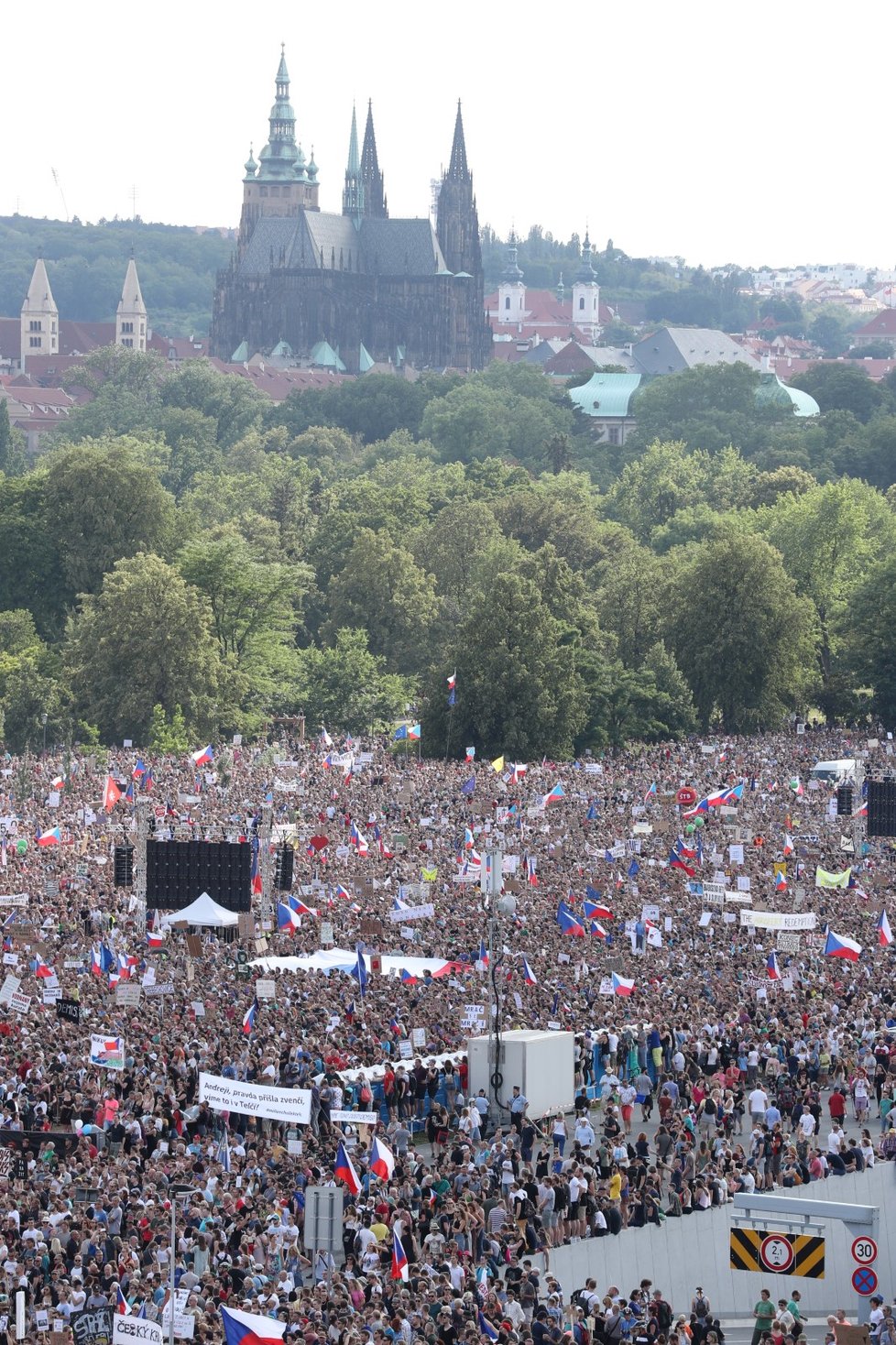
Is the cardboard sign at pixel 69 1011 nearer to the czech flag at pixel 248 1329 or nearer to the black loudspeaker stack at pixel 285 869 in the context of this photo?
the black loudspeaker stack at pixel 285 869

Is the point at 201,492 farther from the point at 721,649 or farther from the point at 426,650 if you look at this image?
the point at 721,649

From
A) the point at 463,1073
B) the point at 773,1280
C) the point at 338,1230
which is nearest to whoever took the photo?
the point at 338,1230

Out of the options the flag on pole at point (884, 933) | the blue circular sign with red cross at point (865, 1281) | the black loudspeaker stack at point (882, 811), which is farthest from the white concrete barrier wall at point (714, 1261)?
the black loudspeaker stack at point (882, 811)

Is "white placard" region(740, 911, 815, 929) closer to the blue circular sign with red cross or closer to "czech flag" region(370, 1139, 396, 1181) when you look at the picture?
"czech flag" region(370, 1139, 396, 1181)

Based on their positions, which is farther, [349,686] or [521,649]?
[349,686]

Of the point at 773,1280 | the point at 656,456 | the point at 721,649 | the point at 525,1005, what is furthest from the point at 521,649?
the point at 656,456

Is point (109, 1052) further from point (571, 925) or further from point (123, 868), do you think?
point (123, 868)
